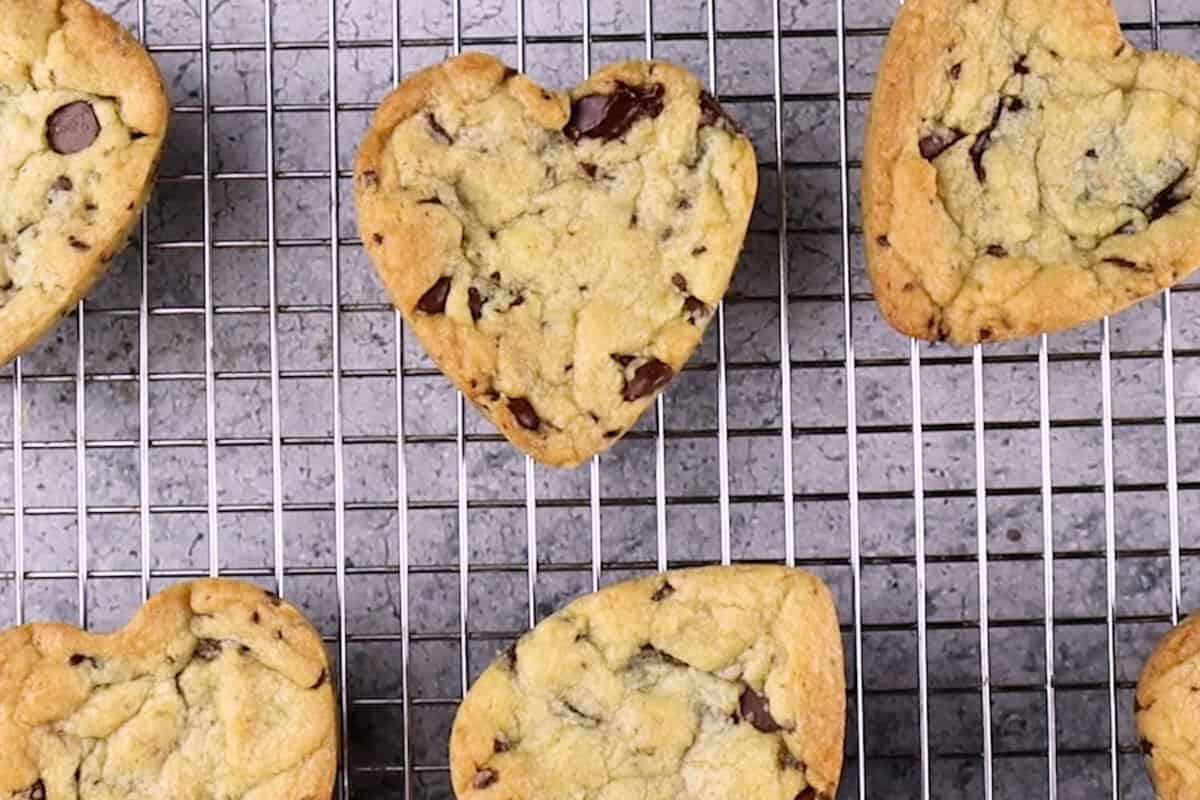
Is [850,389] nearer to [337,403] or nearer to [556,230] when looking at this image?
[556,230]

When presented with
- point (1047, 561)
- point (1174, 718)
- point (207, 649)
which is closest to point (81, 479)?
point (207, 649)

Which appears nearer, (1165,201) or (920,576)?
(1165,201)

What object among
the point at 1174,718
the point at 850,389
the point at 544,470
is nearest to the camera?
the point at 1174,718

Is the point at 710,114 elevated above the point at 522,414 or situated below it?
above

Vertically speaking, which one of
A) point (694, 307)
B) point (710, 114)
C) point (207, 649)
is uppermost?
point (710, 114)

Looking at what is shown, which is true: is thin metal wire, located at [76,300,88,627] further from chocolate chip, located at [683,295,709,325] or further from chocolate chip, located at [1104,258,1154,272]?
chocolate chip, located at [1104,258,1154,272]

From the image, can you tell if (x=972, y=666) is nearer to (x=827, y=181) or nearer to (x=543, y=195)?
(x=827, y=181)

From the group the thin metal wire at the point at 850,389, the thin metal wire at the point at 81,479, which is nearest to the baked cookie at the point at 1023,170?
the thin metal wire at the point at 850,389

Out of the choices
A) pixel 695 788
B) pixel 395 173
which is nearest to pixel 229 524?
pixel 395 173
